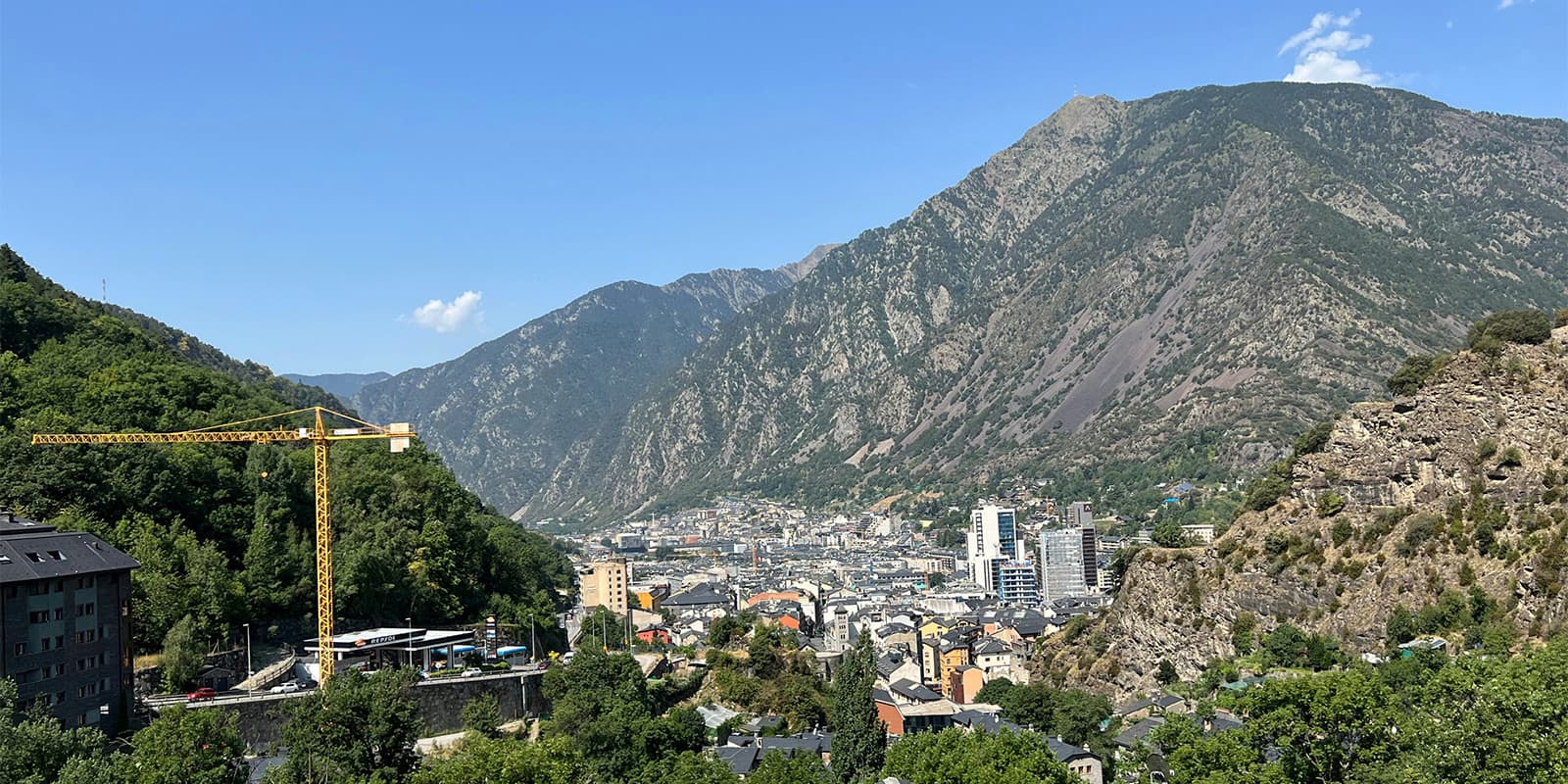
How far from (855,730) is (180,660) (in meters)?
25.3

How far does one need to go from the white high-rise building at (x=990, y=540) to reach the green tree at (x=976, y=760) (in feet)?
378

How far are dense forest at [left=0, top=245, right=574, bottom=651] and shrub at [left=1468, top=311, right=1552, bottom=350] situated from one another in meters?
54.0

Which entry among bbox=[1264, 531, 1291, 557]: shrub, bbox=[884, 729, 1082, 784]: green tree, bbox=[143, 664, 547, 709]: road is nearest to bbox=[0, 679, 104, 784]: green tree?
bbox=[143, 664, 547, 709]: road

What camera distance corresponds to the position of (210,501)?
62312mm

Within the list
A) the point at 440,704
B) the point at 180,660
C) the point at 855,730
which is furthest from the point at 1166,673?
the point at 180,660

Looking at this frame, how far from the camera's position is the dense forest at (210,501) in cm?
5456

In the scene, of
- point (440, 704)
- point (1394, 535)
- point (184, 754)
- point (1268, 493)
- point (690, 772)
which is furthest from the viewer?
point (1268, 493)

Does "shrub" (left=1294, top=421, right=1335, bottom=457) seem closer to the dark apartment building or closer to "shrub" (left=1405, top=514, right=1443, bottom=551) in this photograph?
"shrub" (left=1405, top=514, right=1443, bottom=551)

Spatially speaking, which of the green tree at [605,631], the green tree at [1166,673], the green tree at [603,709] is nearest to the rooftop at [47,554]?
the green tree at [603,709]

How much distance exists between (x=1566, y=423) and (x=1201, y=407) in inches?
5276

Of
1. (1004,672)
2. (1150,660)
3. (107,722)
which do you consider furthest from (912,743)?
(1004,672)

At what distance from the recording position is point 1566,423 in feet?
208

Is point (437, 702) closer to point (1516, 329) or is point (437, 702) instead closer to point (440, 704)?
point (440, 704)

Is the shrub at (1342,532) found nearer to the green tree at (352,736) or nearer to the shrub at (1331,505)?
the shrub at (1331,505)
